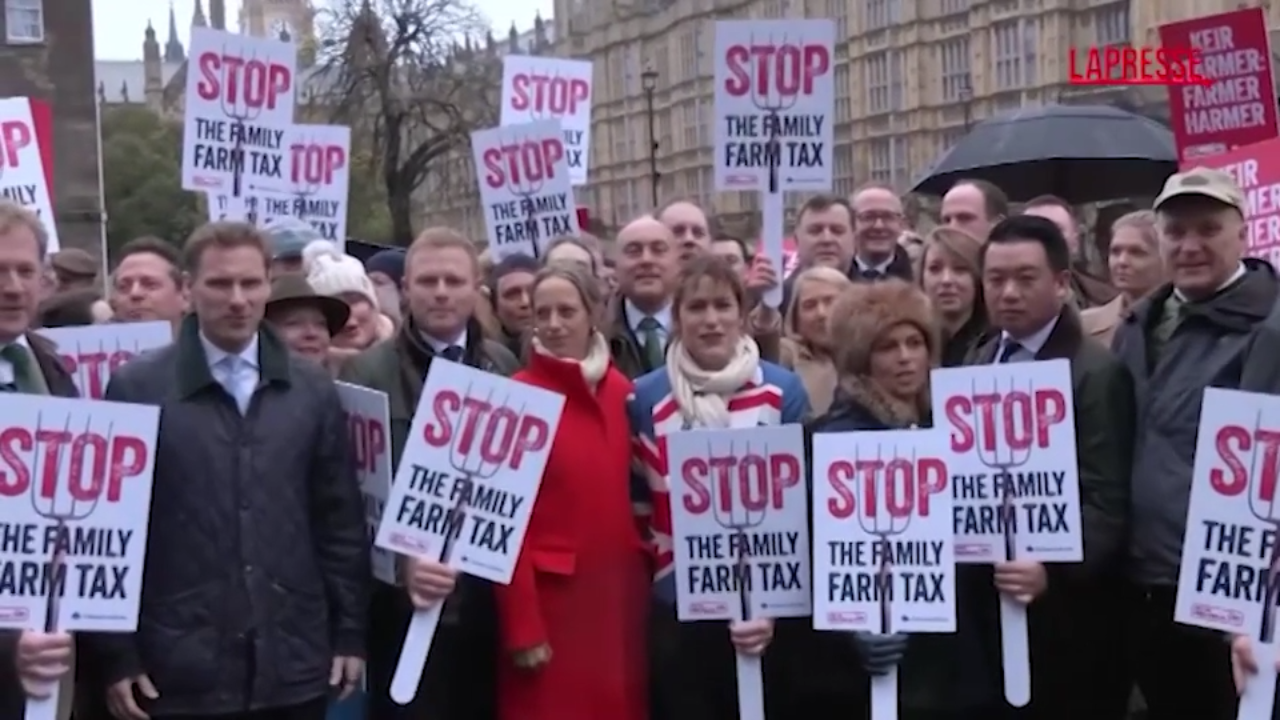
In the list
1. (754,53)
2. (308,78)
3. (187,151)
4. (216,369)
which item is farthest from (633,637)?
(308,78)

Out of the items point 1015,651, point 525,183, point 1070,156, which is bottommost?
point 1015,651

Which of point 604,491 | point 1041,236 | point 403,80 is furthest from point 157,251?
point 403,80

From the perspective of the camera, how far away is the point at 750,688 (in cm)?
523

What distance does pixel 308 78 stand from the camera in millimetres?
46719

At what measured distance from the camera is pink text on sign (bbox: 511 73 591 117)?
11.0 m

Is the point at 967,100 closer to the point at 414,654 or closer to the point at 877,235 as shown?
the point at 877,235

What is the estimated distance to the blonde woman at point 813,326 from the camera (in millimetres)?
6492

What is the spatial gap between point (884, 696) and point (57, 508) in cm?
221

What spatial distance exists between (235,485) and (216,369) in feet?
1.06

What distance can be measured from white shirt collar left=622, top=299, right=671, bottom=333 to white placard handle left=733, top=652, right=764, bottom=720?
5.79 ft

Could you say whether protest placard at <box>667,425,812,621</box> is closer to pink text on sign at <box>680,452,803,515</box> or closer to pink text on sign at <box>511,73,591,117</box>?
pink text on sign at <box>680,452,803,515</box>

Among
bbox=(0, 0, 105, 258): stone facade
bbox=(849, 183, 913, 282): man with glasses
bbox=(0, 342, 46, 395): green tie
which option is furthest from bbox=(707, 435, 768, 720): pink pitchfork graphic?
bbox=(0, 0, 105, 258): stone facade

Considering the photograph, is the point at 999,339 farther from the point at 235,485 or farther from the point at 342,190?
the point at 342,190

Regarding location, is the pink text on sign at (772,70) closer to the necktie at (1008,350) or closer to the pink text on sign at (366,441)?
the necktie at (1008,350)
